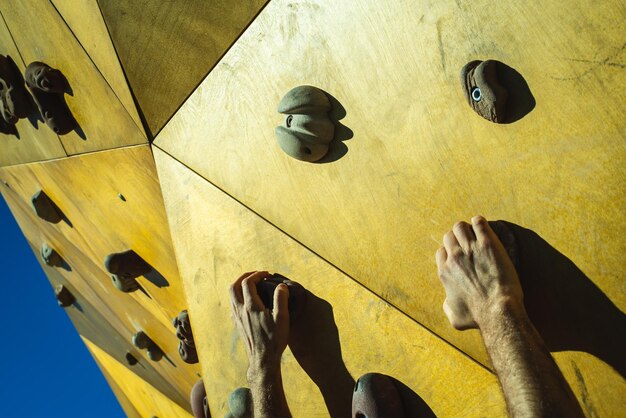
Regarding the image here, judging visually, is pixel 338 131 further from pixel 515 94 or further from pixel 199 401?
pixel 199 401

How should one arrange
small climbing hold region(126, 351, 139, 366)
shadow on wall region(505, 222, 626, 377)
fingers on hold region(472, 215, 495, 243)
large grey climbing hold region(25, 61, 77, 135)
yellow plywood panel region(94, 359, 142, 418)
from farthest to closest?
yellow plywood panel region(94, 359, 142, 418), small climbing hold region(126, 351, 139, 366), large grey climbing hold region(25, 61, 77, 135), fingers on hold region(472, 215, 495, 243), shadow on wall region(505, 222, 626, 377)

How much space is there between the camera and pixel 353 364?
2068mm

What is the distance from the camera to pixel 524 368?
1476 millimetres

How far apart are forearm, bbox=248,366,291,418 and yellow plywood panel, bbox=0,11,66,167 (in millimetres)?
1779

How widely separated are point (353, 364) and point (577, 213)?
2.94 ft

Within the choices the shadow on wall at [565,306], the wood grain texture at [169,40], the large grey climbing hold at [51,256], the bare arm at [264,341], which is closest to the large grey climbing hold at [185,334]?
the bare arm at [264,341]

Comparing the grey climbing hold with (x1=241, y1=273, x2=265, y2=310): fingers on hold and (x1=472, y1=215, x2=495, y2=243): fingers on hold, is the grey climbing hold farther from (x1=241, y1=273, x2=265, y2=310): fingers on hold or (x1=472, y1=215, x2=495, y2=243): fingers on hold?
(x1=472, y1=215, x2=495, y2=243): fingers on hold

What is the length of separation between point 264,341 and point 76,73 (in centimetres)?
157

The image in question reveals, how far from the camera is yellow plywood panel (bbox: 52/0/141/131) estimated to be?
2521 millimetres

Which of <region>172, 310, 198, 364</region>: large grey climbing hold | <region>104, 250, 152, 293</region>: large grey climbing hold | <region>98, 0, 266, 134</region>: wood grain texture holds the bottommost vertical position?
<region>172, 310, 198, 364</region>: large grey climbing hold

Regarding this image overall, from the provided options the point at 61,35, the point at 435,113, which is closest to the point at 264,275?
the point at 435,113

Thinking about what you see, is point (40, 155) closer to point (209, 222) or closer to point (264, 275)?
point (209, 222)

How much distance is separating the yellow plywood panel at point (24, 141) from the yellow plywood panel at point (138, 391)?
1.84m

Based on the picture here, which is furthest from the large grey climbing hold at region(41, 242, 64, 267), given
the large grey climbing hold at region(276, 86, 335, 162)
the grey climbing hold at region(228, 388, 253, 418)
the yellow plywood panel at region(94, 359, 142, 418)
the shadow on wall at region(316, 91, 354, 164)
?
the shadow on wall at region(316, 91, 354, 164)
